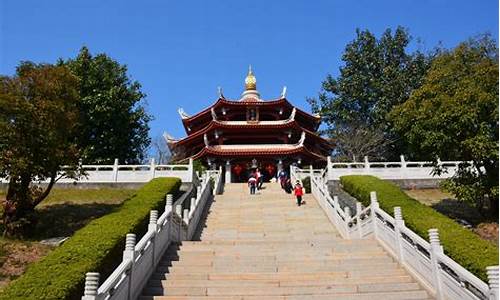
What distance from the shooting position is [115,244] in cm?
1065

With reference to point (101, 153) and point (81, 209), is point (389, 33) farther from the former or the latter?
point (81, 209)

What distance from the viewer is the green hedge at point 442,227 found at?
9133 millimetres

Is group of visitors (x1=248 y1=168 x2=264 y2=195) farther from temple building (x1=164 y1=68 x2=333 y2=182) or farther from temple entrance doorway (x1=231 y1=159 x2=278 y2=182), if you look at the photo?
temple entrance doorway (x1=231 y1=159 x2=278 y2=182)

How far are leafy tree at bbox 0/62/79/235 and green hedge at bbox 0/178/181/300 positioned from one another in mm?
3012

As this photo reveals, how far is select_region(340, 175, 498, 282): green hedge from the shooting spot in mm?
9133

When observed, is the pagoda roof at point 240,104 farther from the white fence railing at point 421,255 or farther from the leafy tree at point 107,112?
the white fence railing at point 421,255

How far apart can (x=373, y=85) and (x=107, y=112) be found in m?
21.9

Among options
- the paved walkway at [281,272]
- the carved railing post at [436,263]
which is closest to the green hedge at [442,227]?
the carved railing post at [436,263]

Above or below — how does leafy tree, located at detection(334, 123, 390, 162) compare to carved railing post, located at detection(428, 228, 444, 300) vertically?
above

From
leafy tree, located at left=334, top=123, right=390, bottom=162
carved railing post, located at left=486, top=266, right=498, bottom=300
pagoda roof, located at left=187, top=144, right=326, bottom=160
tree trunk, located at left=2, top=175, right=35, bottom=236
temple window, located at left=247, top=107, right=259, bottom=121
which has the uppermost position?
temple window, located at left=247, top=107, right=259, bottom=121

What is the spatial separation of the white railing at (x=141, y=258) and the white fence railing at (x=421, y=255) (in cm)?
555

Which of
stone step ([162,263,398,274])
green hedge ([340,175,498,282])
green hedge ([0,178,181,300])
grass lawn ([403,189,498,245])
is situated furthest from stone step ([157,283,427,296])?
grass lawn ([403,189,498,245])

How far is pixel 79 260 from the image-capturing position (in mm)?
9328

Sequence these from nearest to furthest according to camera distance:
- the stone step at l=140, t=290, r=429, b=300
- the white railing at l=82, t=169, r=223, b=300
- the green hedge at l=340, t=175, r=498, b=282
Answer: the white railing at l=82, t=169, r=223, b=300 → the stone step at l=140, t=290, r=429, b=300 → the green hedge at l=340, t=175, r=498, b=282
